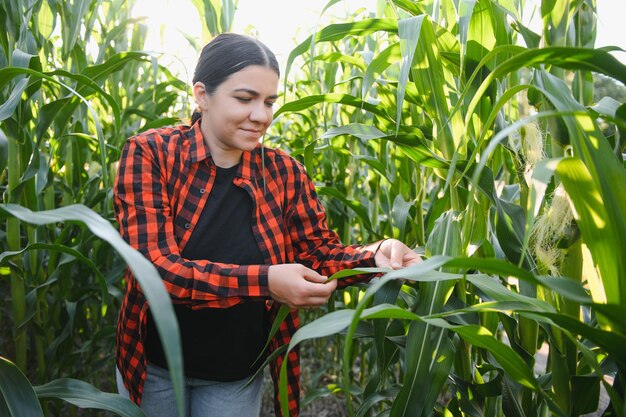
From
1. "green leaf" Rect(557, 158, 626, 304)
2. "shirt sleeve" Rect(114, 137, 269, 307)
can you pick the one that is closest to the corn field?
"green leaf" Rect(557, 158, 626, 304)

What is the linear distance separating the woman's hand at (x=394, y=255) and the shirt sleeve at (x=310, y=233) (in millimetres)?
95

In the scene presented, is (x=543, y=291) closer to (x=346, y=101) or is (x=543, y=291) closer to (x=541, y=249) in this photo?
(x=541, y=249)

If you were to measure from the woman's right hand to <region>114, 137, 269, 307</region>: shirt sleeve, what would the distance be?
0.08 feet

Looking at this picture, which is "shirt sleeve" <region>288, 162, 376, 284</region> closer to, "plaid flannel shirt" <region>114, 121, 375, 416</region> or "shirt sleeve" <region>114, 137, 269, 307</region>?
"plaid flannel shirt" <region>114, 121, 375, 416</region>

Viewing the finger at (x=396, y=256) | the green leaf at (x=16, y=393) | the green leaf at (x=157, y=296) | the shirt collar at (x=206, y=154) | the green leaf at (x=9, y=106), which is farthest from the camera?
the shirt collar at (x=206, y=154)

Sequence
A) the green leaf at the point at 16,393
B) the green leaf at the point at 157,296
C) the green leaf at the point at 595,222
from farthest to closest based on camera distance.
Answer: the green leaf at the point at 16,393 < the green leaf at the point at 595,222 < the green leaf at the point at 157,296

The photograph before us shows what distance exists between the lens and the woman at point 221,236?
99 centimetres

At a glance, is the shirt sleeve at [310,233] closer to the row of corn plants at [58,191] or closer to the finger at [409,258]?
the finger at [409,258]

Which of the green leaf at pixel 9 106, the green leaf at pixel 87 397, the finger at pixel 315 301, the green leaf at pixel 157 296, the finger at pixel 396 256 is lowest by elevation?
the green leaf at pixel 87 397

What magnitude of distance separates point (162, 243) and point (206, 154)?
205 mm

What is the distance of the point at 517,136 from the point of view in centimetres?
87

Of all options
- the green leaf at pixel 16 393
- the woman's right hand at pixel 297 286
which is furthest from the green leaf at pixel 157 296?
the woman's right hand at pixel 297 286

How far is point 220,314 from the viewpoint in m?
1.15

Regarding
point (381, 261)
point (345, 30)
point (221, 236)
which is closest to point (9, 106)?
point (221, 236)
